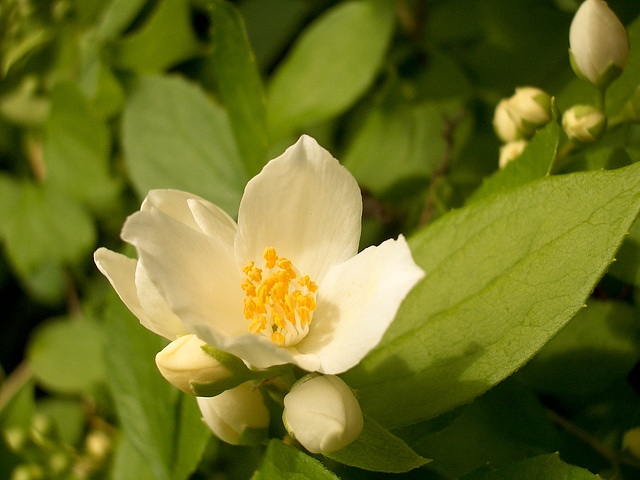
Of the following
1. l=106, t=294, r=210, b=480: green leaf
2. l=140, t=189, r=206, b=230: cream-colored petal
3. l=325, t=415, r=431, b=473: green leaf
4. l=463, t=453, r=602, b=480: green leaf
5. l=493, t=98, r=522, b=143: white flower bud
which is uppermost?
l=140, t=189, r=206, b=230: cream-colored petal

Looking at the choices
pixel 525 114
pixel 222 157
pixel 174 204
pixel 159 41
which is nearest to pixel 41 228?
pixel 159 41

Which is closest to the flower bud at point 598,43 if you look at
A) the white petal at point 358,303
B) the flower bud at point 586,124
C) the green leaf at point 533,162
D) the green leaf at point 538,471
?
the flower bud at point 586,124

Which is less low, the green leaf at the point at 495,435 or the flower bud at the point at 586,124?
the flower bud at the point at 586,124

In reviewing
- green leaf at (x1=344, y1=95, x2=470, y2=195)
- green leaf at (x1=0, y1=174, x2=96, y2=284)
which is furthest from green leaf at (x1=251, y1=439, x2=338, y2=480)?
green leaf at (x1=0, y1=174, x2=96, y2=284)

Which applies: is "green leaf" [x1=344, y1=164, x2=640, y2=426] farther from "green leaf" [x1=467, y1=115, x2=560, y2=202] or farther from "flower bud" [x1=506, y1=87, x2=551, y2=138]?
"flower bud" [x1=506, y1=87, x2=551, y2=138]

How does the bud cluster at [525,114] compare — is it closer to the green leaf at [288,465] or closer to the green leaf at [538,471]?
the green leaf at [538,471]

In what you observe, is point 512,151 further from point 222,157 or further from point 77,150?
point 77,150

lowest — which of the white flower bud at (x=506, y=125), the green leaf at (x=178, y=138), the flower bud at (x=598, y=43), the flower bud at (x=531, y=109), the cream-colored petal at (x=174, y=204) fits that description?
the green leaf at (x=178, y=138)
